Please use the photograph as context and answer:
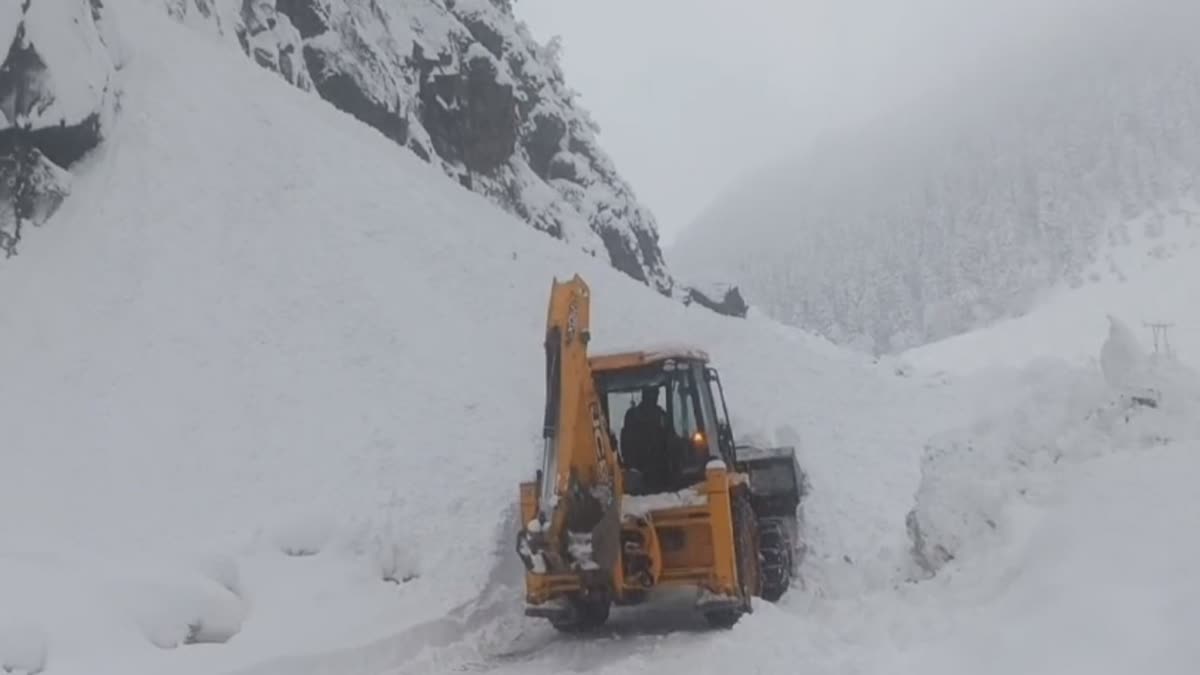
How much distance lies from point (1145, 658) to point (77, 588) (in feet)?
25.1

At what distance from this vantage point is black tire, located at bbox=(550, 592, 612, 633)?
9.87 m

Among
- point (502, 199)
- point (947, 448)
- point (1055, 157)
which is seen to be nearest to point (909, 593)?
point (947, 448)

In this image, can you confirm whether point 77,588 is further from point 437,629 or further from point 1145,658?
point 1145,658

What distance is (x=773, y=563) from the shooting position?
456 inches

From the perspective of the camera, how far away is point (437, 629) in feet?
33.4

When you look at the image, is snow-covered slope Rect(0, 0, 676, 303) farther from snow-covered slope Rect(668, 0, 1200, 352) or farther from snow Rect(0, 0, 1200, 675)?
snow-covered slope Rect(668, 0, 1200, 352)

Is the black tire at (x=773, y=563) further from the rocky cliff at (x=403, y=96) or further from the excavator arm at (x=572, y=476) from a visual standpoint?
the rocky cliff at (x=403, y=96)

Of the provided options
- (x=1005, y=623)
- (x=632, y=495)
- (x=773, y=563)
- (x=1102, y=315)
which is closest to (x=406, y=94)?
(x=773, y=563)

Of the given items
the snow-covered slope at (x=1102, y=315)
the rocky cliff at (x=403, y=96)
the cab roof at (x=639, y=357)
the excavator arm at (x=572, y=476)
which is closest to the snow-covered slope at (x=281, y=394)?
the rocky cliff at (x=403, y=96)

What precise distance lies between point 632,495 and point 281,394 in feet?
26.2

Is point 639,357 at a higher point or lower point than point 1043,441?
higher

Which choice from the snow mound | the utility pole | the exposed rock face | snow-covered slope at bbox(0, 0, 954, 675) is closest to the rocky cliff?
the exposed rock face

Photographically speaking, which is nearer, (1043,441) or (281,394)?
(1043,441)

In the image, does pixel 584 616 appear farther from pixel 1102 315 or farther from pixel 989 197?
pixel 989 197
